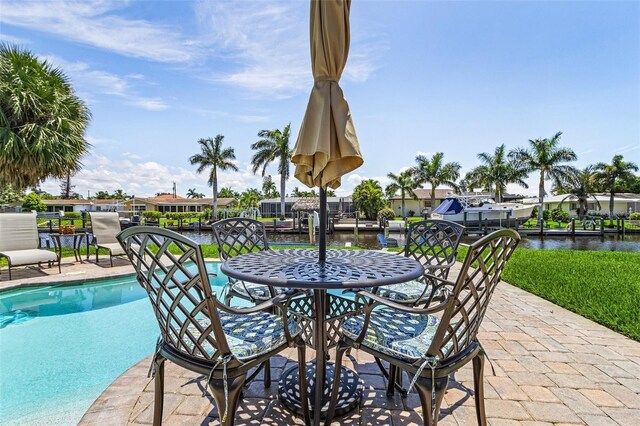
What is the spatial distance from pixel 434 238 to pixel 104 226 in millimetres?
6368

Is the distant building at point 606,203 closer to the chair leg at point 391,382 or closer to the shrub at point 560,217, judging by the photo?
the shrub at point 560,217

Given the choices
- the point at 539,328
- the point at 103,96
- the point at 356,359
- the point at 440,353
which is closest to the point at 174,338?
the point at 440,353

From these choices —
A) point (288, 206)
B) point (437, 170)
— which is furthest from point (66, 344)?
point (288, 206)

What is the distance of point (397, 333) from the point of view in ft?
5.42

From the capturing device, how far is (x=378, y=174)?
3338 cm

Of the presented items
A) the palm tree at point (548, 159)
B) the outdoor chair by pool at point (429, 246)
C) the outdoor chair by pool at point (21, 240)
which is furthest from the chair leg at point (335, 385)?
the palm tree at point (548, 159)

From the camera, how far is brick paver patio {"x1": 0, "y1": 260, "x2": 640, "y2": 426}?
5.48 feet

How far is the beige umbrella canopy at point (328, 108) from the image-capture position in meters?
1.79

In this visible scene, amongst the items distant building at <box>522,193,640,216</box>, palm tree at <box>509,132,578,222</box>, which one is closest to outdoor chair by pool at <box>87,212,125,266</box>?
palm tree at <box>509,132,578,222</box>

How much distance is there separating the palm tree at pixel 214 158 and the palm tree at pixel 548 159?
2571 cm

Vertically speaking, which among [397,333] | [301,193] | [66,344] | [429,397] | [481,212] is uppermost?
[301,193]

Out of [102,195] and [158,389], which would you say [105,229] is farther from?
[102,195]

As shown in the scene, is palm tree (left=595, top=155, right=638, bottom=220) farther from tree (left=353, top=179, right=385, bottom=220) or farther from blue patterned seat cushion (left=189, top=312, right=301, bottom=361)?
blue patterned seat cushion (left=189, top=312, right=301, bottom=361)

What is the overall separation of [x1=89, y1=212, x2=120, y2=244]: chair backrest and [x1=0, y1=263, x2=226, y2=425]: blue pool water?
1.48 m
